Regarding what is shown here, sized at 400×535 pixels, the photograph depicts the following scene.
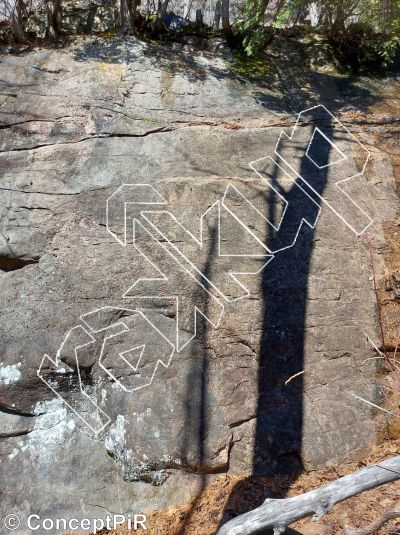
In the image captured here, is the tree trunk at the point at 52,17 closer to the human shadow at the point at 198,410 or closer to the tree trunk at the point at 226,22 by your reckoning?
the tree trunk at the point at 226,22

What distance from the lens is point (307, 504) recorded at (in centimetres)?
326

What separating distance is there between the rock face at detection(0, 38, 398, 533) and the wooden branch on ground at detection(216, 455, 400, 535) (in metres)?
1.12

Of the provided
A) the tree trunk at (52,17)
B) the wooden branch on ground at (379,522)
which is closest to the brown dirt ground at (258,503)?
the wooden branch on ground at (379,522)

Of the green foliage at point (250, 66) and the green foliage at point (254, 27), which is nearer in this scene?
the green foliage at point (254, 27)

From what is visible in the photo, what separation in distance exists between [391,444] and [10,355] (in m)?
3.40

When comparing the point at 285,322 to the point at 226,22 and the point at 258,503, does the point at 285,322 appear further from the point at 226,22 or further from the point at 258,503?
the point at 226,22

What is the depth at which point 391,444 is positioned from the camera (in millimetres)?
4438

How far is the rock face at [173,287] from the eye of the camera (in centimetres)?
445

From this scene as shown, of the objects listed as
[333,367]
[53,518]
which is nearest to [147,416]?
[53,518]

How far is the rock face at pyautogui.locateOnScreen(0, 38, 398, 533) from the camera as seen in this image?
445 cm

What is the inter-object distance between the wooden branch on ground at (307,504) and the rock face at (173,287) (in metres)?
1.12

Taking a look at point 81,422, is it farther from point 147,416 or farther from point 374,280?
point 374,280

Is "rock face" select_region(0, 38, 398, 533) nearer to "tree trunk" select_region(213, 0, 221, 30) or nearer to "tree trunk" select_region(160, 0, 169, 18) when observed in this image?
"tree trunk" select_region(160, 0, 169, 18)

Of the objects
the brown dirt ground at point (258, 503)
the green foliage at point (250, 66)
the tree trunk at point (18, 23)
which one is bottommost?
the brown dirt ground at point (258, 503)
